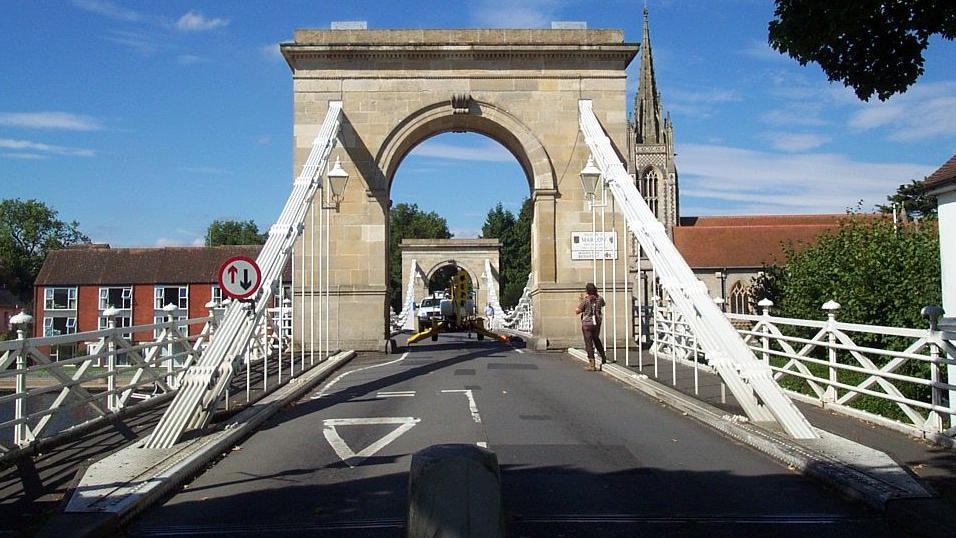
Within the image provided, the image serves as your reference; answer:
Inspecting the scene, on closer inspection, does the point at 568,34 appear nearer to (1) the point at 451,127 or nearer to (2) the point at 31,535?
(1) the point at 451,127

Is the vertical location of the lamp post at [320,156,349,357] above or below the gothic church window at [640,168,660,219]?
below

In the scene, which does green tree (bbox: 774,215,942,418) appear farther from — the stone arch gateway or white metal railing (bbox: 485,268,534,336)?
white metal railing (bbox: 485,268,534,336)

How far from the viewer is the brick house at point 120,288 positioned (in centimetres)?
5888

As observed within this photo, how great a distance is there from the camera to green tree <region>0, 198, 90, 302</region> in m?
84.2

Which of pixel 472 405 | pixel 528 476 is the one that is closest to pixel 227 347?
pixel 472 405

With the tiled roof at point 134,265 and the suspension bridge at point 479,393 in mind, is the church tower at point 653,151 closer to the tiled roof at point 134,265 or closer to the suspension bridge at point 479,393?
the tiled roof at point 134,265

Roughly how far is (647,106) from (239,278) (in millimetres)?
73858

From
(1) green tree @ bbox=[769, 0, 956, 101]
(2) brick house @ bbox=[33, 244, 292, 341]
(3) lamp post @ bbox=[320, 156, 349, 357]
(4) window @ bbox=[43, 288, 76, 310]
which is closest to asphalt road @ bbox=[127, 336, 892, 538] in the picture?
(1) green tree @ bbox=[769, 0, 956, 101]

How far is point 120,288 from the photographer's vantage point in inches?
2329

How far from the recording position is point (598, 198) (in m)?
22.1

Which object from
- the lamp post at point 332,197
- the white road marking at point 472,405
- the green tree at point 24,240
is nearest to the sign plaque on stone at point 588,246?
the lamp post at point 332,197

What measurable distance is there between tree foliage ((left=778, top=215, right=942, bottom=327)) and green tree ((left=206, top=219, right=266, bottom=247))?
80.2 meters

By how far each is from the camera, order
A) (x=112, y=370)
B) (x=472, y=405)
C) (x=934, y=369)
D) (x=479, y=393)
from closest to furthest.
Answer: (x=934, y=369), (x=112, y=370), (x=472, y=405), (x=479, y=393)

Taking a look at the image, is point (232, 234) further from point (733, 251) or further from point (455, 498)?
point (455, 498)
